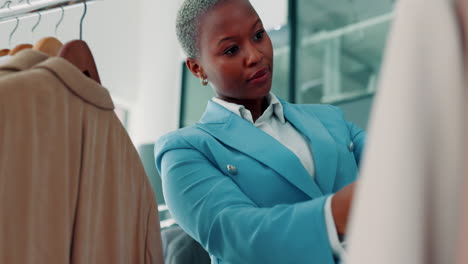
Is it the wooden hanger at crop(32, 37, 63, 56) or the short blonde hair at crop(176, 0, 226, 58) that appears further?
the short blonde hair at crop(176, 0, 226, 58)

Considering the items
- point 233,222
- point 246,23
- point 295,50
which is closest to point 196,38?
point 246,23

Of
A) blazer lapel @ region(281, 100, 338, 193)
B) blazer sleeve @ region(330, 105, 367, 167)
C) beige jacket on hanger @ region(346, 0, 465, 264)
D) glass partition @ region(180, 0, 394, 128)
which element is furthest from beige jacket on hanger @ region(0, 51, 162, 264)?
glass partition @ region(180, 0, 394, 128)

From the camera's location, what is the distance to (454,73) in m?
0.45

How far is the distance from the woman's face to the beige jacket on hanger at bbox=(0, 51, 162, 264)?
284 mm

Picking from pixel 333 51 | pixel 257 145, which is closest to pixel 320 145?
pixel 257 145

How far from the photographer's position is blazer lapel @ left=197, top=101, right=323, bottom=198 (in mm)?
1177

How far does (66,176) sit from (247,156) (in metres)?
0.36

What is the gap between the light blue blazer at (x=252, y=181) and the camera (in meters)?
0.94

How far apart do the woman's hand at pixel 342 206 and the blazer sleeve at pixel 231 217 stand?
28 mm

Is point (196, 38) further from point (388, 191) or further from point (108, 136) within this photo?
point (388, 191)

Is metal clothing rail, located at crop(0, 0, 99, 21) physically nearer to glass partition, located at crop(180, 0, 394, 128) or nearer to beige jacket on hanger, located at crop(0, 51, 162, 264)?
beige jacket on hanger, located at crop(0, 51, 162, 264)

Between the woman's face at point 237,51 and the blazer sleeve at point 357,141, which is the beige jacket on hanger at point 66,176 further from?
the blazer sleeve at point 357,141

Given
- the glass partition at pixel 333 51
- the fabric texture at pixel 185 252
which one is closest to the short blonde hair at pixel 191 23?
the fabric texture at pixel 185 252

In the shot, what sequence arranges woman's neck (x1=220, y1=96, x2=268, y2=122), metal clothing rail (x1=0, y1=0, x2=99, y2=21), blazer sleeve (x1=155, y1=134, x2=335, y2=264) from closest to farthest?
blazer sleeve (x1=155, y1=134, x2=335, y2=264)
woman's neck (x1=220, y1=96, x2=268, y2=122)
metal clothing rail (x1=0, y1=0, x2=99, y2=21)
